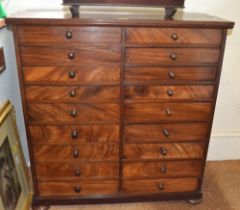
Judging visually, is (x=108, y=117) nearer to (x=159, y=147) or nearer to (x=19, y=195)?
(x=159, y=147)

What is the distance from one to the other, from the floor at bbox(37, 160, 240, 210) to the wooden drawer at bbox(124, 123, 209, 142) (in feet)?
1.58

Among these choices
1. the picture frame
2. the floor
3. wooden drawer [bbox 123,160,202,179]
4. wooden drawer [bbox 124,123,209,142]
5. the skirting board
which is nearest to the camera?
the picture frame

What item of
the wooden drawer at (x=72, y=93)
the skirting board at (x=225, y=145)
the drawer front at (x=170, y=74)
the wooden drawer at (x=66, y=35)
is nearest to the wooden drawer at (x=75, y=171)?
the wooden drawer at (x=72, y=93)

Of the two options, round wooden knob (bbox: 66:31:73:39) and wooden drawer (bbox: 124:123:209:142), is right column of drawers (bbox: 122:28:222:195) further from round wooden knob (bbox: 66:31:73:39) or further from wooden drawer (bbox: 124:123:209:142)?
round wooden knob (bbox: 66:31:73:39)

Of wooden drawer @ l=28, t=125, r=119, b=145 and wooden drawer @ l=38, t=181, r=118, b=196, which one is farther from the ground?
wooden drawer @ l=28, t=125, r=119, b=145

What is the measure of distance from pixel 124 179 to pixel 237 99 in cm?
105

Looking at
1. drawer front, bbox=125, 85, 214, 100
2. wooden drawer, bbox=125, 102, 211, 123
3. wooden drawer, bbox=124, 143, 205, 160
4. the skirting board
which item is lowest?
the skirting board

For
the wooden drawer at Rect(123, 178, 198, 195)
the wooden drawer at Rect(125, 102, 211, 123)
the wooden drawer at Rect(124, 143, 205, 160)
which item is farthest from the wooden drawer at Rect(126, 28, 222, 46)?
the wooden drawer at Rect(123, 178, 198, 195)

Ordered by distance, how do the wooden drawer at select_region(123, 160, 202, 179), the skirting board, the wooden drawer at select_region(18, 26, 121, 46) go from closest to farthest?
the wooden drawer at select_region(18, 26, 121, 46)
the wooden drawer at select_region(123, 160, 202, 179)
the skirting board

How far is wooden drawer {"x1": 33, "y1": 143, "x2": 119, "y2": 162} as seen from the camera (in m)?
1.50

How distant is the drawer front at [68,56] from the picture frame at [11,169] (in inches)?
13.2

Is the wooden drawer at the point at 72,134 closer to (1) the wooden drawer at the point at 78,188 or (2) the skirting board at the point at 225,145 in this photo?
(1) the wooden drawer at the point at 78,188

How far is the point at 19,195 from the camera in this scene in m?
1.53

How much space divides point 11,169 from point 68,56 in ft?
2.29
